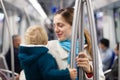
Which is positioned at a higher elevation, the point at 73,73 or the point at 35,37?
the point at 35,37

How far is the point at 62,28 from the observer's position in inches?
85.5

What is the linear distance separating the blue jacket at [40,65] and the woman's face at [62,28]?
154 millimetres

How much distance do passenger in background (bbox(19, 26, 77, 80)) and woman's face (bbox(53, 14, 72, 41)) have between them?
0.10 m

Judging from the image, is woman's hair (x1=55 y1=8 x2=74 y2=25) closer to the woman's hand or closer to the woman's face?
the woman's face

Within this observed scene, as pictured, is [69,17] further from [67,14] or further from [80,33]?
[80,33]

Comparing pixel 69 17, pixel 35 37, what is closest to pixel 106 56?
pixel 69 17

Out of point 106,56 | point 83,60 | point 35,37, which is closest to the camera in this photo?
point 83,60

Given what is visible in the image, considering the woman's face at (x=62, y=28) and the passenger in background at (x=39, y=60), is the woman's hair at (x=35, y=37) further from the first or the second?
the woman's face at (x=62, y=28)

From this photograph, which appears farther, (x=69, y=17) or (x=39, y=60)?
(x=69, y=17)

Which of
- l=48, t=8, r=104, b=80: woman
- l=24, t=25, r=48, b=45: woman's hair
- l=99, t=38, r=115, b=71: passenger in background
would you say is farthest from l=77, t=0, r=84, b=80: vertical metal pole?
l=99, t=38, r=115, b=71: passenger in background

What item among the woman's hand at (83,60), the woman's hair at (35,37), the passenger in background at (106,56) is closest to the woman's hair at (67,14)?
the woman's hair at (35,37)

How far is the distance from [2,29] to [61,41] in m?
6.87

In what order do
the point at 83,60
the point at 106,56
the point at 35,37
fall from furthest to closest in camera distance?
the point at 106,56 < the point at 35,37 < the point at 83,60

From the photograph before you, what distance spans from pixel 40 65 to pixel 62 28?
0.95 feet
